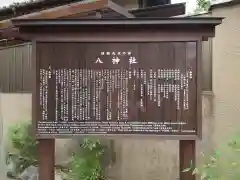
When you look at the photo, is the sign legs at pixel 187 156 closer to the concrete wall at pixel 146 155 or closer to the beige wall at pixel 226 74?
the beige wall at pixel 226 74

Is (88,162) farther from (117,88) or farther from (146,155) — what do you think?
(117,88)

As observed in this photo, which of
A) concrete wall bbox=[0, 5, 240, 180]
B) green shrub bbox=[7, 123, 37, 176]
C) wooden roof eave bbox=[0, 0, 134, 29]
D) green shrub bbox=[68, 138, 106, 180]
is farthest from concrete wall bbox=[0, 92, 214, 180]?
wooden roof eave bbox=[0, 0, 134, 29]

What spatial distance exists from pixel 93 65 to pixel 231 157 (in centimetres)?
236

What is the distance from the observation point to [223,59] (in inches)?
275

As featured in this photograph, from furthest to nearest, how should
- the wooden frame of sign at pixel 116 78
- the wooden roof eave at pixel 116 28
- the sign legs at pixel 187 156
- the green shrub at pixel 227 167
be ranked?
the sign legs at pixel 187 156, the wooden frame of sign at pixel 116 78, the wooden roof eave at pixel 116 28, the green shrub at pixel 227 167

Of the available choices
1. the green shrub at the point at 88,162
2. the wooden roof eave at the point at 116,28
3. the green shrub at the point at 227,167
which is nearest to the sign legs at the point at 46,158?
the green shrub at the point at 88,162

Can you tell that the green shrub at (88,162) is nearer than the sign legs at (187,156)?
No

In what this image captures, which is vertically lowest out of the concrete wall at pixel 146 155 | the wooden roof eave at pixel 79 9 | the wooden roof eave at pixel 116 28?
the concrete wall at pixel 146 155

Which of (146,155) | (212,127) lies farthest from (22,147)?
(212,127)

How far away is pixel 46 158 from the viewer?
6.09 meters

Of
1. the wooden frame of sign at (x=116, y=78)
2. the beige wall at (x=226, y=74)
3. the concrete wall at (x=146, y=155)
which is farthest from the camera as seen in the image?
the concrete wall at (x=146, y=155)

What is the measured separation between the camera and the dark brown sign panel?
5582 millimetres

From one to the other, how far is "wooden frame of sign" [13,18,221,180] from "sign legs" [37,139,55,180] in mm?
320

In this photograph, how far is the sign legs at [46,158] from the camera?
19.8 ft
